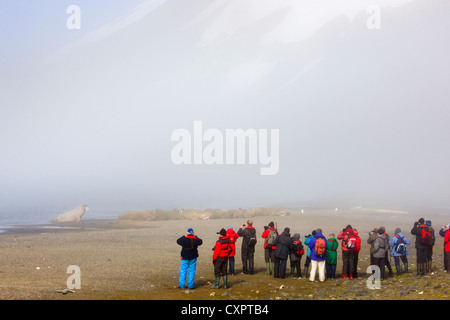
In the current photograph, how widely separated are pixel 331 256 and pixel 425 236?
3887mm

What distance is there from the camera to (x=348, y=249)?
1739 centimetres

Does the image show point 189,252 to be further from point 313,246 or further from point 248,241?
point 313,246

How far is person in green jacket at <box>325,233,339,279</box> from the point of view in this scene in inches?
686

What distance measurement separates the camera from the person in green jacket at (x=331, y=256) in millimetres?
17422

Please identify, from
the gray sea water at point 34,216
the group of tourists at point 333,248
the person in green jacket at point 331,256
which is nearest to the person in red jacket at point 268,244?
the group of tourists at point 333,248

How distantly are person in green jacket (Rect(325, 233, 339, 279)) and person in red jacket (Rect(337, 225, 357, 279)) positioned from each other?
293 mm

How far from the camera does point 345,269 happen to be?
1772 centimetres

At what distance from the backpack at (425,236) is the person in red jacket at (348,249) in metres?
2.73

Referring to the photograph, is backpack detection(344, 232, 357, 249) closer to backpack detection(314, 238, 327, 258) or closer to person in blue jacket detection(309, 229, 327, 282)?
person in blue jacket detection(309, 229, 327, 282)

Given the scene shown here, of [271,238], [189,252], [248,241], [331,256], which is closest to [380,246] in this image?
[331,256]
